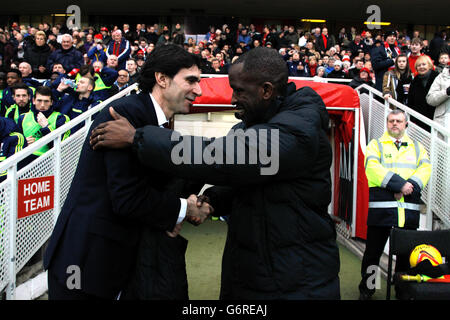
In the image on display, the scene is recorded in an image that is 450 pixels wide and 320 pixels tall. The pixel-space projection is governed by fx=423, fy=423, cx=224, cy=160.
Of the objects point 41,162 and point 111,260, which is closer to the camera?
point 111,260

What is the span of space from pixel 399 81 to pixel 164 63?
6.06m

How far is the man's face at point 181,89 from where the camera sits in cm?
190

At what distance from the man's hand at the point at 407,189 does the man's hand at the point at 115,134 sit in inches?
126

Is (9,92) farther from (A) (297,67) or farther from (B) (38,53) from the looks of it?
(A) (297,67)

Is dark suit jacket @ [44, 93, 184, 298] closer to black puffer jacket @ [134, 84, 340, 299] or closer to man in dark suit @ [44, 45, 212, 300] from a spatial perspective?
man in dark suit @ [44, 45, 212, 300]

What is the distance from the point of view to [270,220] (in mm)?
1578

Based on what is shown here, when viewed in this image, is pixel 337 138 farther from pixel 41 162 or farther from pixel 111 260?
pixel 111 260

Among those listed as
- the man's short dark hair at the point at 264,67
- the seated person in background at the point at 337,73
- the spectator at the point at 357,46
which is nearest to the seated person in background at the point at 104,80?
the seated person in background at the point at 337,73

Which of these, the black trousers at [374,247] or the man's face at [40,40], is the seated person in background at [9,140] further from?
the man's face at [40,40]

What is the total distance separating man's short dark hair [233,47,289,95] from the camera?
163 cm

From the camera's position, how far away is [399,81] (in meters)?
6.98

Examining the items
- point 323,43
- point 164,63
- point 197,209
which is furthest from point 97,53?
point 197,209
